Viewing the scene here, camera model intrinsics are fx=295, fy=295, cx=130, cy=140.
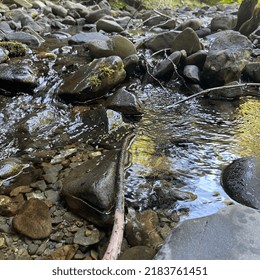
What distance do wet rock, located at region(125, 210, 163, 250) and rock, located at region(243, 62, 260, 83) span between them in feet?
16.0

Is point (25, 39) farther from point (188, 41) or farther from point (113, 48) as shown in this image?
point (188, 41)

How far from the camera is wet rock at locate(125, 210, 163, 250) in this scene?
2.40 metres

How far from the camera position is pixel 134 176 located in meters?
3.22

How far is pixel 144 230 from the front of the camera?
2.53m

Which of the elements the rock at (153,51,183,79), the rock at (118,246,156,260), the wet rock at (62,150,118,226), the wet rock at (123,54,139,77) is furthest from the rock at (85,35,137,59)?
the rock at (118,246,156,260)

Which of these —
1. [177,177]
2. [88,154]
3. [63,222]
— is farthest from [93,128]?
[63,222]

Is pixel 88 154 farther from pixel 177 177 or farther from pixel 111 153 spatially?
pixel 177 177

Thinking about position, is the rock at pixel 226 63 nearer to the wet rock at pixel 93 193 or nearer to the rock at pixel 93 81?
the rock at pixel 93 81

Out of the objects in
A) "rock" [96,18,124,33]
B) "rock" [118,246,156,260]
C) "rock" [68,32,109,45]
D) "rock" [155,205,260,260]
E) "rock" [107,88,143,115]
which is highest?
"rock" [155,205,260,260]

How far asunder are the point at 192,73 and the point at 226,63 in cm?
69

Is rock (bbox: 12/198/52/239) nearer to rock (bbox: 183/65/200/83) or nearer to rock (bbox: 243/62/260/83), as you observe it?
rock (bbox: 183/65/200/83)

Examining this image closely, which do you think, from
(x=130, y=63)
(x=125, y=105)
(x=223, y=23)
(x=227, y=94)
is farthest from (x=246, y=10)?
(x=125, y=105)

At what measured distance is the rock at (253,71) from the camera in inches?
251

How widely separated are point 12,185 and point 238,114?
12.4ft
